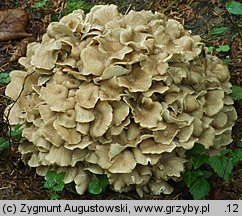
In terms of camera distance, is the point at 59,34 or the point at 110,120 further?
the point at 59,34

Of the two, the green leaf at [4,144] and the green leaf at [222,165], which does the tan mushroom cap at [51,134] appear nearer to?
the green leaf at [4,144]

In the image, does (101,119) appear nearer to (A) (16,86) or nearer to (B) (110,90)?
(B) (110,90)

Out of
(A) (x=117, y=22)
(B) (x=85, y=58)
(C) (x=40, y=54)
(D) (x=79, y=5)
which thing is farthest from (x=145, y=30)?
(D) (x=79, y=5)

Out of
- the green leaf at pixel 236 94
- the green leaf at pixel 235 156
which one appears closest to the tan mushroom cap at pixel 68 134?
the green leaf at pixel 235 156

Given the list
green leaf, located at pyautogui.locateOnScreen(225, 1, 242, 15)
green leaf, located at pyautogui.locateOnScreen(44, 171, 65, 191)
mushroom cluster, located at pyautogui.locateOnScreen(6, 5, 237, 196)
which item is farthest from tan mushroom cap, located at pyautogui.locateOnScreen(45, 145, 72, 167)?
green leaf, located at pyautogui.locateOnScreen(225, 1, 242, 15)

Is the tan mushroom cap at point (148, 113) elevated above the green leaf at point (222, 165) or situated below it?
above

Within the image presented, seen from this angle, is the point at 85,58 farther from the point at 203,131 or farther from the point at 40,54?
the point at 203,131

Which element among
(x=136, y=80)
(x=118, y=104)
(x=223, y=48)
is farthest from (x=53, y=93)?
(x=223, y=48)
